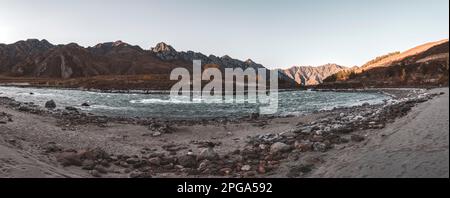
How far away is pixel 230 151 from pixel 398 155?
34.5ft

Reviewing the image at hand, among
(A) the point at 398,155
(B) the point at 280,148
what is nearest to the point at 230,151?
(B) the point at 280,148

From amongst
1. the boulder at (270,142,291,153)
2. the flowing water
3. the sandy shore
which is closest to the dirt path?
the sandy shore

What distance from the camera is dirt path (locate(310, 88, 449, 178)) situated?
34.7 feet

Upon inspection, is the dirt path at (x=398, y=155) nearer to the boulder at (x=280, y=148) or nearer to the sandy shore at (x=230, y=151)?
the sandy shore at (x=230, y=151)

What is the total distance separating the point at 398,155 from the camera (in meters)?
12.4

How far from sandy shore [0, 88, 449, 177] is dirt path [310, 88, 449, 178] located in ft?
0.09

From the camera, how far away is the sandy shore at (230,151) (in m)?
12.4

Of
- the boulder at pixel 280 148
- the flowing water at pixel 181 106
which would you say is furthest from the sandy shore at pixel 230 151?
the flowing water at pixel 181 106

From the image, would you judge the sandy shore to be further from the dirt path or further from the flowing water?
the flowing water

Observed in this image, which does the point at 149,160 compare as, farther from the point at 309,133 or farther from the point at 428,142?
the point at 428,142

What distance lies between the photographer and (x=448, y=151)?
1146 cm
